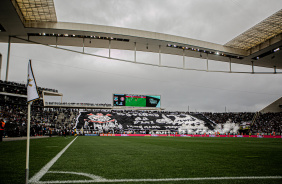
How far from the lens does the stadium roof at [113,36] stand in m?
15.3

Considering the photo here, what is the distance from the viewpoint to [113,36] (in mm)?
16875

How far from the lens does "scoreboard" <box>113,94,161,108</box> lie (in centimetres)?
4669

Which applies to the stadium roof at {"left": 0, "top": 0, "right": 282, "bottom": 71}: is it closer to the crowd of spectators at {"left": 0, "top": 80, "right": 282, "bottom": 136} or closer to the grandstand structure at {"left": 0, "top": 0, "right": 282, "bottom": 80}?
the grandstand structure at {"left": 0, "top": 0, "right": 282, "bottom": 80}

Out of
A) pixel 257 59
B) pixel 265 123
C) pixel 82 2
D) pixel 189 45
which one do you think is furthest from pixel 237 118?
pixel 82 2

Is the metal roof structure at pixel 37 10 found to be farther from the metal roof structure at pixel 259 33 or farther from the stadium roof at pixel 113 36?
the metal roof structure at pixel 259 33

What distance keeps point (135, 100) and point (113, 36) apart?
102 ft

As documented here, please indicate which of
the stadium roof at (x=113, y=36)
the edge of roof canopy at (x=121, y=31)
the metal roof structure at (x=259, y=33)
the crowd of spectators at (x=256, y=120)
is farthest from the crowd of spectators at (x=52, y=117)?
the metal roof structure at (x=259, y=33)

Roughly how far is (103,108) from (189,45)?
42.6 m

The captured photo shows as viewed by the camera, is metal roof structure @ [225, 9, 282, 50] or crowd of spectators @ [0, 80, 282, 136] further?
crowd of spectators @ [0, 80, 282, 136]

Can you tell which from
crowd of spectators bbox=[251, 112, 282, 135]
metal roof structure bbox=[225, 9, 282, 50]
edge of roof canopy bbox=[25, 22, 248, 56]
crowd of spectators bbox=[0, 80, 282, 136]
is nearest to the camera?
edge of roof canopy bbox=[25, 22, 248, 56]

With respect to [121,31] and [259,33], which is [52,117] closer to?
[121,31]

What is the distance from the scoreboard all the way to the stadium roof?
1070 inches

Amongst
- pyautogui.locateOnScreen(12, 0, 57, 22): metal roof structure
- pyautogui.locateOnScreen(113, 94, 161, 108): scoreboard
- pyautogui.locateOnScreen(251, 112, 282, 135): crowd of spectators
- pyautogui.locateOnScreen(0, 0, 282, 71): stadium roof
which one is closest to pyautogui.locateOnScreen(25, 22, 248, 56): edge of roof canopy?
pyautogui.locateOnScreen(0, 0, 282, 71): stadium roof

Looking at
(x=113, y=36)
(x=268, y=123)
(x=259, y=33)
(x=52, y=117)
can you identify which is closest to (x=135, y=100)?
(x=52, y=117)
